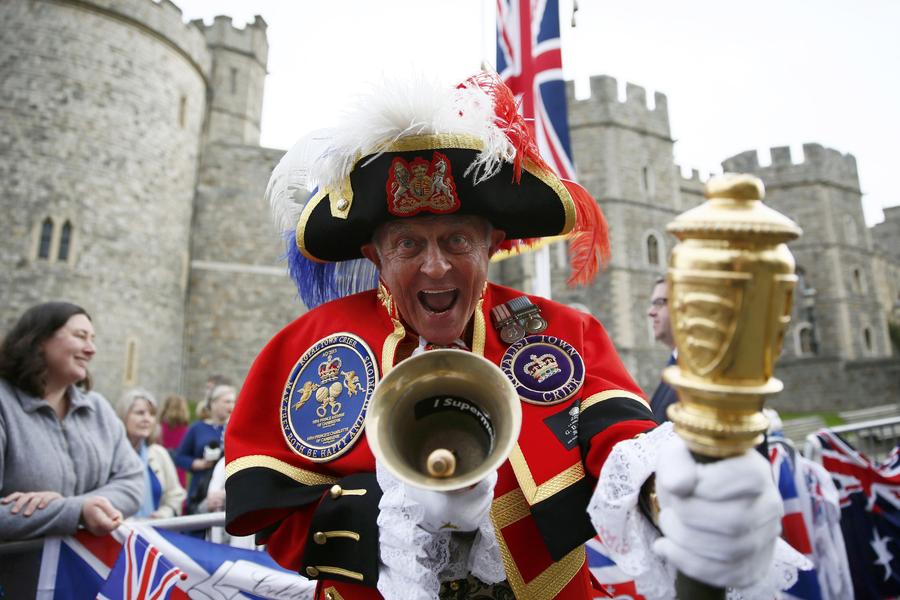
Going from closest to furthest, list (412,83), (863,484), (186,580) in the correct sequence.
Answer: (412,83)
(186,580)
(863,484)

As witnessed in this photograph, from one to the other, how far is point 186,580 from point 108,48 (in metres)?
19.6

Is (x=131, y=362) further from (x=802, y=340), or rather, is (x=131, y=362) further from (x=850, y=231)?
(x=850, y=231)

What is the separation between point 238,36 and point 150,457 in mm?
24854

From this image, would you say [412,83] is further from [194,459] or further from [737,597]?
[194,459]

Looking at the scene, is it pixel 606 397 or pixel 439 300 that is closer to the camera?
pixel 606 397

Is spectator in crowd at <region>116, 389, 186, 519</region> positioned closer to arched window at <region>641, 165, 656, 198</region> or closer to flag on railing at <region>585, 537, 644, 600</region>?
flag on railing at <region>585, 537, 644, 600</region>

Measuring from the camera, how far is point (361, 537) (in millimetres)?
1854

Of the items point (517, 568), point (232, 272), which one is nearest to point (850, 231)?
point (232, 272)

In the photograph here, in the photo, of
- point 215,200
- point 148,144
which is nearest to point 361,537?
point 148,144

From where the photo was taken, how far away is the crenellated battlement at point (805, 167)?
101ft

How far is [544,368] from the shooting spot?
6.96 ft

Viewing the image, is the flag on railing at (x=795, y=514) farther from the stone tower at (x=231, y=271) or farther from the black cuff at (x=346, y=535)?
the stone tower at (x=231, y=271)

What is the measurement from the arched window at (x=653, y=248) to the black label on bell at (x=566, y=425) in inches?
988

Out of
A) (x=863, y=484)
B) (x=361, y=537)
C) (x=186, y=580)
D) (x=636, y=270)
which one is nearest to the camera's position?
(x=361, y=537)
